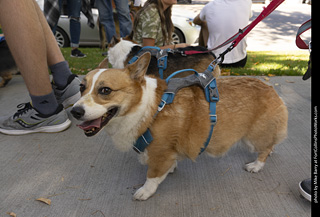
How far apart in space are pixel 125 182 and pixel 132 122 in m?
0.69

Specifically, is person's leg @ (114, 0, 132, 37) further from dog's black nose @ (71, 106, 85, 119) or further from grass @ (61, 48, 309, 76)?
dog's black nose @ (71, 106, 85, 119)

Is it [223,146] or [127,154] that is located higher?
[223,146]

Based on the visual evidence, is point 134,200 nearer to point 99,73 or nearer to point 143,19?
point 99,73

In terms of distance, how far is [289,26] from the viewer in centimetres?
1380

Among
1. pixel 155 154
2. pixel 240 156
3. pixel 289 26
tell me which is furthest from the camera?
pixel 289 26

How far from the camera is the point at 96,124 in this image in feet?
6.29

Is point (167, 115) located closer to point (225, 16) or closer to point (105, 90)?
point (105, 90)

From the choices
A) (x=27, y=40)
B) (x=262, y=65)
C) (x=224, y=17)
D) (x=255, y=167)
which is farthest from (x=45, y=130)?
(x=262, y=65)

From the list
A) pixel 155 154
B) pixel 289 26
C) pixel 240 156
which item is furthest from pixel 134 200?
pixel 289 26

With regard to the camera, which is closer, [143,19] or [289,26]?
[143,19]

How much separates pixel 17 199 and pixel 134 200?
987mm

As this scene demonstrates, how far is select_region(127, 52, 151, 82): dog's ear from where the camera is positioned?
2045 millimetres

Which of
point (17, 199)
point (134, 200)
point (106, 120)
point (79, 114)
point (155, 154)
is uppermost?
point (79, 114)

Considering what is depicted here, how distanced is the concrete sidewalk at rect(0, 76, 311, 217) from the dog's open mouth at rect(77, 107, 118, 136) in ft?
2.12
